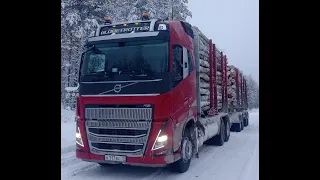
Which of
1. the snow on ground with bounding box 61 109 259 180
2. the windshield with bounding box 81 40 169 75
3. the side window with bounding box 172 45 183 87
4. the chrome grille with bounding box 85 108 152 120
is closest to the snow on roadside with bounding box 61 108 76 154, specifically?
the snow on ground with bounding box 61 109 259 180

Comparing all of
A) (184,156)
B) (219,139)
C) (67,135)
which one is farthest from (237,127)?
(184,156)

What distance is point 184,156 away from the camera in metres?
6.42

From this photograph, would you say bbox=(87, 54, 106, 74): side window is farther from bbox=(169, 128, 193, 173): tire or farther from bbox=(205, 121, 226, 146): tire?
bbox=(205, 121, 226, 146): tire

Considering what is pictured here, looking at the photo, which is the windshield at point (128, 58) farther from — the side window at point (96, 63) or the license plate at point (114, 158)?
the license plate at point (114, 158)

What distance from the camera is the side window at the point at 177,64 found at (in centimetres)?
588

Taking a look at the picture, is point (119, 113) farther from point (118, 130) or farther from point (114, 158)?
point (114, 158)

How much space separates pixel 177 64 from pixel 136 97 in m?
1.24
